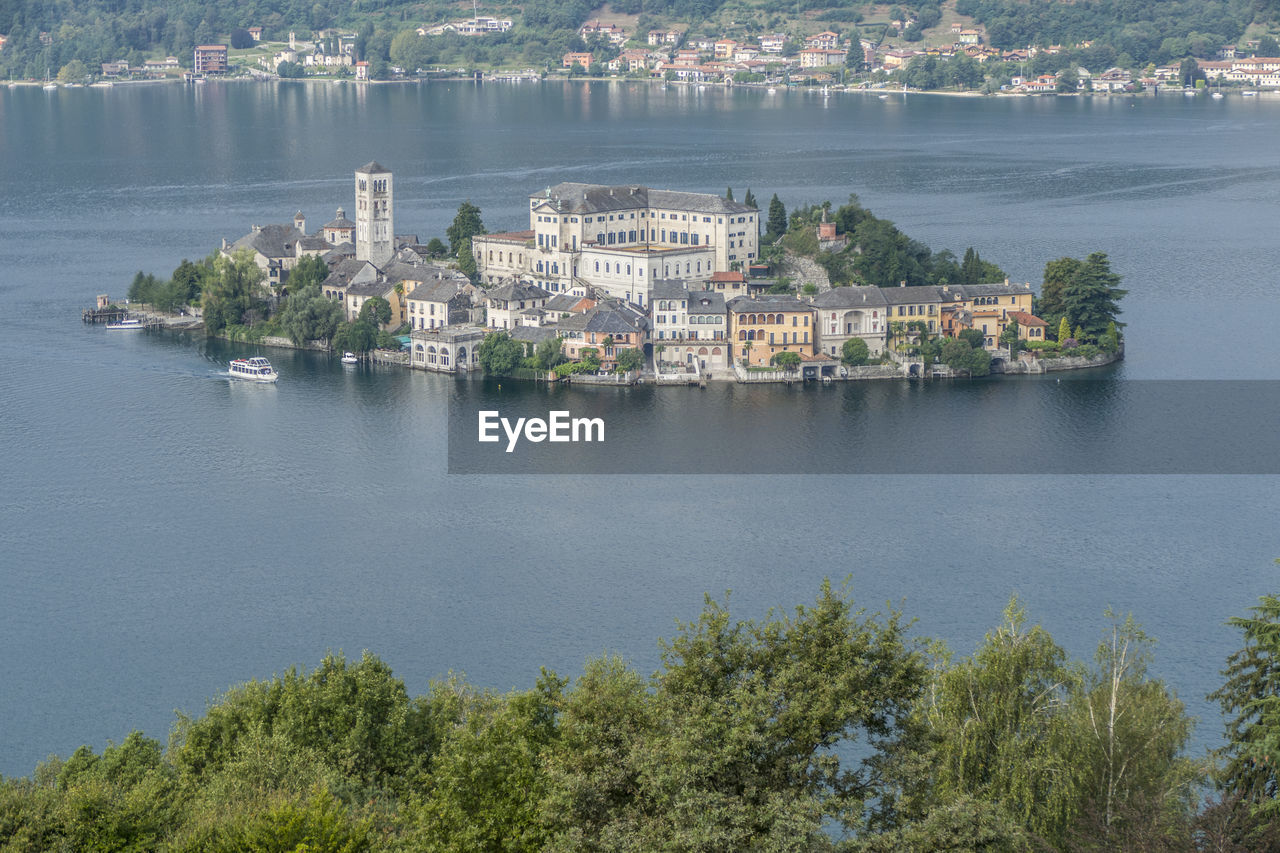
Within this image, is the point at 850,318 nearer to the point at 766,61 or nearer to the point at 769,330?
the point at 769,330

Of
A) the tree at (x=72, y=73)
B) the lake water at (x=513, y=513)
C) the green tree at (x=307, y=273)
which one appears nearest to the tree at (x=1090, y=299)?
the lake water at (x=513, y=513)

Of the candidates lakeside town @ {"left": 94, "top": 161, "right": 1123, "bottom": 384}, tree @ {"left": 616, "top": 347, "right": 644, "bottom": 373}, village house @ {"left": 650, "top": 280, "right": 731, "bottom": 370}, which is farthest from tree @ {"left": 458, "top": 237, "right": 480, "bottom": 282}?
tree @ {"left": 616, "top": 347, "right": 644, "bottom": 373}

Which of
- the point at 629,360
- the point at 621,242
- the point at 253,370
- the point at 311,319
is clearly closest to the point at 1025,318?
the point at 629,360

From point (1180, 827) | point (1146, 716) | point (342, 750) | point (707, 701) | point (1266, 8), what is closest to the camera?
point (707, 701)

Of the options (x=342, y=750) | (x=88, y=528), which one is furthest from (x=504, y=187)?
(x=342, y=750)

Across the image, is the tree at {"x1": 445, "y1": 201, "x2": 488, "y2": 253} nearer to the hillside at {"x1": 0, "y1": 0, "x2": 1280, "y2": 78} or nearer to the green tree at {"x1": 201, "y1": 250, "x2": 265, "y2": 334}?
the green tree at {"x1": 201, "y1": 250, "x2": 265, "y2": 334}

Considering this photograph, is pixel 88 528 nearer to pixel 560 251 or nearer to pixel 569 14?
pixel 560 251
